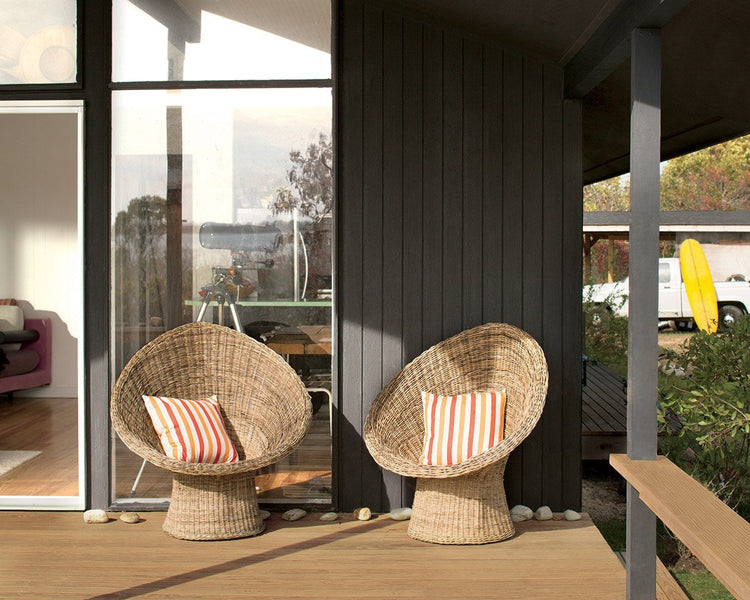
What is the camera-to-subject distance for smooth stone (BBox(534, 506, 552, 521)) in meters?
4.05

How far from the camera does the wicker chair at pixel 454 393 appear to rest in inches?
141

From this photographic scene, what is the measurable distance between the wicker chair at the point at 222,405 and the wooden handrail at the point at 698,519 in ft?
4.94

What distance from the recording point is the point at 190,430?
387 centimetres

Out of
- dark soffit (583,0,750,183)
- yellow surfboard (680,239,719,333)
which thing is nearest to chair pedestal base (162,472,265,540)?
yellow surfboard (680,239,719,333)

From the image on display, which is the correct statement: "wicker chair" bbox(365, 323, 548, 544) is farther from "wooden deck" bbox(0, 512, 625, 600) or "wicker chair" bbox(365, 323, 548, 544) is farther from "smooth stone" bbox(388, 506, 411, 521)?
"smooth stone" bbox(388, 506, 411, 521)

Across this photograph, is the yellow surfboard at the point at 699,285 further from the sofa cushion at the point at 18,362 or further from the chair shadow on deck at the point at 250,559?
the sofa cushion at the point at 18,362

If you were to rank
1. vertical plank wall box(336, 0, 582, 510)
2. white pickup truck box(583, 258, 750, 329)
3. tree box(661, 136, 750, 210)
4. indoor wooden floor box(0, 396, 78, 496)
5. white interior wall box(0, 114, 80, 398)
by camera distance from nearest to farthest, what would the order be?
1. vertical plank wall box(336, 0, 582, 510)
2. indoor wooden floor box(0, 396, 78, 496)
3. white interior wall box(0, 114, 80, 398)
4. white pickup truck box(583, 258, 750, 329)
5. tree box(661, 136, 750, 210)

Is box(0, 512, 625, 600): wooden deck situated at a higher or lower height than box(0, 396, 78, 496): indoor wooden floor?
lower

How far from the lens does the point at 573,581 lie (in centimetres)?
325

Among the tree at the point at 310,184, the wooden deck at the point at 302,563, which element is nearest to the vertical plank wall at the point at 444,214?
the tree at the point at 310,184

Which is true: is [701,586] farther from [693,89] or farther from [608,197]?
[608,197]

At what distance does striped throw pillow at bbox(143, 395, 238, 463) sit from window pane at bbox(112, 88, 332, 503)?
379 millimetres

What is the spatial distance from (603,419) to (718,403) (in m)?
1.68

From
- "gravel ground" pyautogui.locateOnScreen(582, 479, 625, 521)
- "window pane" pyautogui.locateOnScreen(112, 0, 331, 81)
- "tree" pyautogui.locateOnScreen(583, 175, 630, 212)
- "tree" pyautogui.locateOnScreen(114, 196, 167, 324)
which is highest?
"tree" pyautogui.locateOnScreen(583, 175, 630, 212)
